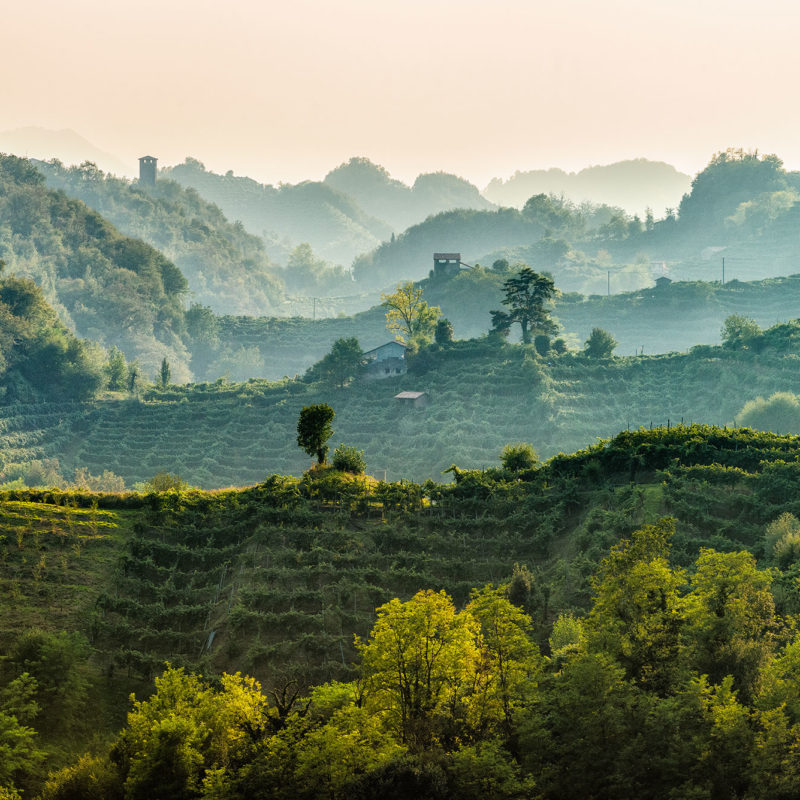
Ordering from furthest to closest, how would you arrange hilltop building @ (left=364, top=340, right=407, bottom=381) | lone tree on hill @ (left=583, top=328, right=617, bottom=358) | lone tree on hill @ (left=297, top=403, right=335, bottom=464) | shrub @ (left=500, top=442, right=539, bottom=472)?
hilltop building @ (left=364, top=340, right=407, bottom=381)
lone tree on hill @ (left=583, top=328, right=617, bottom=358)
shrub @ (left=500, top=442, right=539, bottom=472)
lone tree on hill @ (left=297, top=403, right=335, bottom=464)

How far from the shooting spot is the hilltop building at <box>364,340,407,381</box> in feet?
306

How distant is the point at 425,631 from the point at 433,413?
56021mm

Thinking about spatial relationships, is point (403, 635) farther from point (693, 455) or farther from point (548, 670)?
point (693, 455)

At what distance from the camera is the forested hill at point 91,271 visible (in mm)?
146375

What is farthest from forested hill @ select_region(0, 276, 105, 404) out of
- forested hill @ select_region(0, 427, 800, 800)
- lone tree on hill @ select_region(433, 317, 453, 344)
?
forested hill @ select_region(0, 427, 800, 800)

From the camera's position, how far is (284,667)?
33.3m

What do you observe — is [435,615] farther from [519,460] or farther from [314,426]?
[519,460]

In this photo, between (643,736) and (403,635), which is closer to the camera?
(643,736)

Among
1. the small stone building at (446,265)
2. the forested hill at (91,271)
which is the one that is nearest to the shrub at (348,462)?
the small stone building at (446,265)

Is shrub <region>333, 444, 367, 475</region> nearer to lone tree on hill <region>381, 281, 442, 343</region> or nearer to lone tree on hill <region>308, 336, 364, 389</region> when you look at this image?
lone tree on hill <region>308, 336, 364, 389</region>

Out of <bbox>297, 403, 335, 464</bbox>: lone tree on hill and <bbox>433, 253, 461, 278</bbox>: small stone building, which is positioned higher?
<bbox>433, 253, 461, 278</bbox>: small stone building

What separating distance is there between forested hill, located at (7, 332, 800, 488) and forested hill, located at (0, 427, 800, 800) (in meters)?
33.7

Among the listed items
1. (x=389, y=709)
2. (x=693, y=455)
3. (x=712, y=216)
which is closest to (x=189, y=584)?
(x=389, y=709)

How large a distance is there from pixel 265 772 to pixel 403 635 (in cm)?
563
